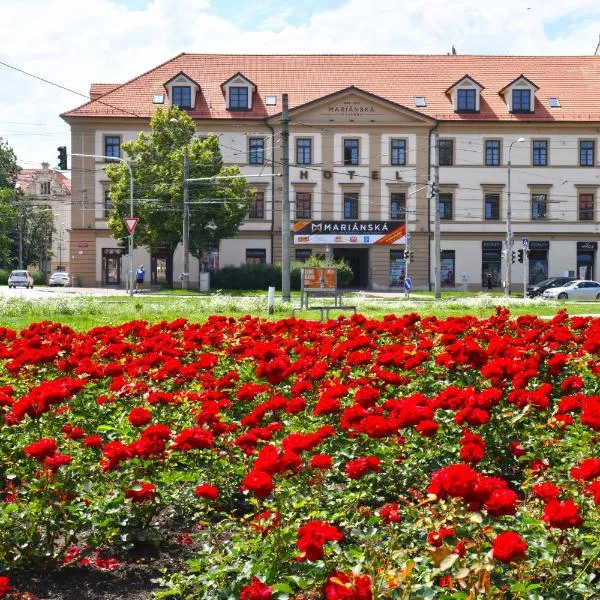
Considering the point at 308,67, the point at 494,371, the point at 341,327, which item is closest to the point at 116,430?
the point at 494,371

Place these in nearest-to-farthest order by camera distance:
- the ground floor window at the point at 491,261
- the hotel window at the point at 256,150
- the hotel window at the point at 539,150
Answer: the hotel window at the point at 256,150 < the hotel window at the point at 539,150 < the ground floor window at the point at 491,261

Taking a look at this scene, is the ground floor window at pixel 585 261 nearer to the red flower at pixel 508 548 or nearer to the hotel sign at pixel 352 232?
the hotel sign at pixel 352 232

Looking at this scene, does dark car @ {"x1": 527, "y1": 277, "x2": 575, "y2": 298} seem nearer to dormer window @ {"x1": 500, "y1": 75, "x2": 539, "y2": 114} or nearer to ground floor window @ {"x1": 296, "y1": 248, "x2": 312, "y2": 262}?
dormer window @ {"x1": 500, "y1": 75, "x2": 539, "y2": 114}

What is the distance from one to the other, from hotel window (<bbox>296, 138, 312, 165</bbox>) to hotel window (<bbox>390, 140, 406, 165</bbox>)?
17.3ft

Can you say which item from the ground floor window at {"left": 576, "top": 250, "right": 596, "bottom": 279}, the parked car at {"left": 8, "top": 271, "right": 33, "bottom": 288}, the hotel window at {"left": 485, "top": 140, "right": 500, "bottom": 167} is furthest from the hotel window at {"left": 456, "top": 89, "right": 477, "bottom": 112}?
the parked car at {"left": 8, "top": 271, "right": 33, "bottom": 288}

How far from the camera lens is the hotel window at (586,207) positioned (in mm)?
60688

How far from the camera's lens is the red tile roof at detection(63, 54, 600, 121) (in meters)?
59.7

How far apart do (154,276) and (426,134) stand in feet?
65.0

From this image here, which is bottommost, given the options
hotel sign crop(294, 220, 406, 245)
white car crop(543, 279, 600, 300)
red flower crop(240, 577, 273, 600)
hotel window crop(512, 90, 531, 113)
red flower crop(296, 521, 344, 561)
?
white car crop(543, 279, 600, 300)

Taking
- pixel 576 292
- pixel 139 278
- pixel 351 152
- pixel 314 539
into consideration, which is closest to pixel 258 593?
pixel 314 539

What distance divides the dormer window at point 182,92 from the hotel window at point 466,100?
56.3 feet

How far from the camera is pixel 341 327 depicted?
1140 centimetres

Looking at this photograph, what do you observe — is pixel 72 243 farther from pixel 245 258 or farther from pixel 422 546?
pixel 422 546

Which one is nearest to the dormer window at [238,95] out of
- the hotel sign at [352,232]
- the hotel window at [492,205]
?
the hotel sign at [352,232]
